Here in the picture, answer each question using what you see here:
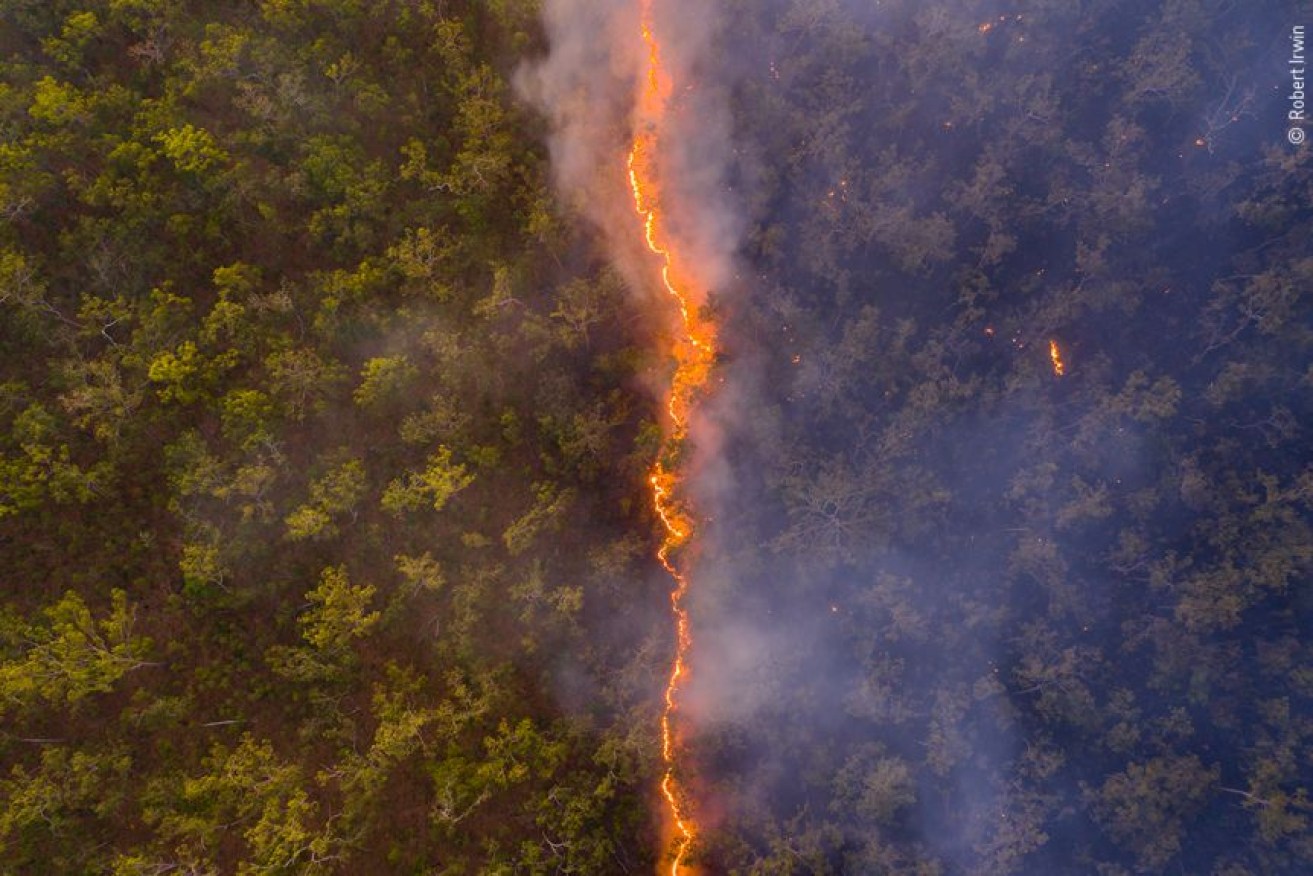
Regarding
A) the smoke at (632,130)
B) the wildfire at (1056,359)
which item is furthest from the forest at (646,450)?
the smoke at (632,130)

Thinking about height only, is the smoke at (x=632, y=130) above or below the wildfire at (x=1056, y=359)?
above

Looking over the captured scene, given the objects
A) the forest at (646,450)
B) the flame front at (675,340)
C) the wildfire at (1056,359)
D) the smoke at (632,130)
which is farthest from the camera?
the smoke at (632,130)

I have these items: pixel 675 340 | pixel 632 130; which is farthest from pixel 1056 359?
pixel 632 130

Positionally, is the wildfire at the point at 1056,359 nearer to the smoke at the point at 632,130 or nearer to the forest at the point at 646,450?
the forest at the point at 646,450

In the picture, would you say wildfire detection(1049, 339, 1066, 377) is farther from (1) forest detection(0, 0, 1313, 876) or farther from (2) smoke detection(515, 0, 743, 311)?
(2) smoke detection(515, 0, 743, 311)

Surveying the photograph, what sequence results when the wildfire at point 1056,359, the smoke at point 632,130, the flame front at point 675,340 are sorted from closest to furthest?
1. the flame front at point 675,340
2. the wildfire at point 1056,359
3. the smoke at point 632,130

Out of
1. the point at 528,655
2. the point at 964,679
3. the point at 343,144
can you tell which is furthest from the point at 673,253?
the point at 964,679

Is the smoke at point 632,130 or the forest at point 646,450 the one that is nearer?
the forest at point 646,450
